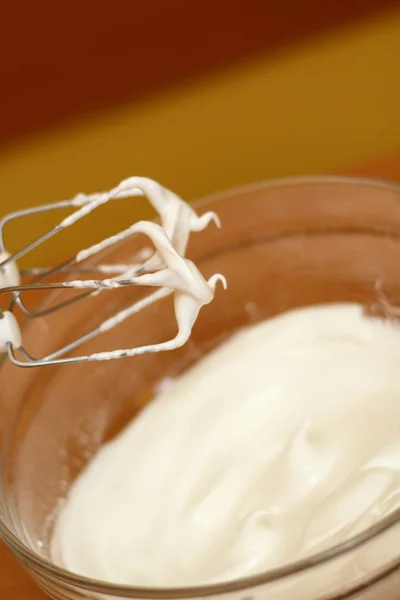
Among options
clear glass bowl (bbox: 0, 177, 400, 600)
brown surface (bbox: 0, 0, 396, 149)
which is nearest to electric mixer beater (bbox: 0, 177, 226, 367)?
clear glass bowl (bbox: 0, 177, 400, 600)

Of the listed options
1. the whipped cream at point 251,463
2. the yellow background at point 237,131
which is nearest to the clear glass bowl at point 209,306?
the whipped cream at point 251,463

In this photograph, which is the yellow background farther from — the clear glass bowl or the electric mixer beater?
the electric mixer beater

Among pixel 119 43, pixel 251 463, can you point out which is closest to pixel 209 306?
pixel 251 463

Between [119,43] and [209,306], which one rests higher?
[119,43]

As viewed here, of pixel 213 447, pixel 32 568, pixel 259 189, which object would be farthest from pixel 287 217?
pixel 32 568

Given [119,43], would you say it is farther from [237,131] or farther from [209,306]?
[209,306]

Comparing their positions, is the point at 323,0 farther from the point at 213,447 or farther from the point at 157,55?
the point at 213,447
